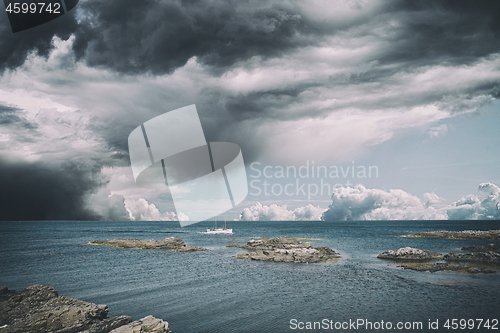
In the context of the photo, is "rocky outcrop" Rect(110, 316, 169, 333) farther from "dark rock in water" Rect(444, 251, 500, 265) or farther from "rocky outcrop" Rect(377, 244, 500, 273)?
"dark rock in water" Rect(444, 251, 500, 265)

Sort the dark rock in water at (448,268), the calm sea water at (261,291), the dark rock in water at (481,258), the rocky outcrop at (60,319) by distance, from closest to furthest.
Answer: the rocky outcrop at (60,319) < the calm sea water at (261,291) < the dark rock in water at (448,268) < the dark rock in water at (481,258)

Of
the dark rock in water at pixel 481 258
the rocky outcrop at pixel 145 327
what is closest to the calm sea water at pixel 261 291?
the rocky outcrop at pixel 145 327

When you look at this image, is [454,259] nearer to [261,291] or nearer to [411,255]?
[411,255]

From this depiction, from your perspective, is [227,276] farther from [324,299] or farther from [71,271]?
→ [71,271]

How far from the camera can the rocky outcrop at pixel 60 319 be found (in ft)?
53.2

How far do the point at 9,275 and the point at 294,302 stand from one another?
3720 cm

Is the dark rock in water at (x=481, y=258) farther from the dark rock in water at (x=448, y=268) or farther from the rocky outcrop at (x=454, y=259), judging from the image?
the dark rock in water at (x=448, y=268)

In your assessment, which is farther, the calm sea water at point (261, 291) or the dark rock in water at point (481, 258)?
the dark rock in water at point (481, 258)

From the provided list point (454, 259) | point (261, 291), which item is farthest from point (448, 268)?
point (261, 291)

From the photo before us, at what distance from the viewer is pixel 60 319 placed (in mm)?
17219

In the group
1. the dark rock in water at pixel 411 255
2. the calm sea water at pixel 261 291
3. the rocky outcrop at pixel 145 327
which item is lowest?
the dark rock in water at pixel 411 255

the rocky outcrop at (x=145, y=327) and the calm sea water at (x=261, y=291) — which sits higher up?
the rocky outcrop at (x=145, y=327)

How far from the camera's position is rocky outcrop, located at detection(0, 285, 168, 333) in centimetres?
1620

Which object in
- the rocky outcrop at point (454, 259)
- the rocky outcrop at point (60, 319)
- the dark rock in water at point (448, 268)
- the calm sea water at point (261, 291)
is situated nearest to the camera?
the rocky outcrop at point (60, 319)
